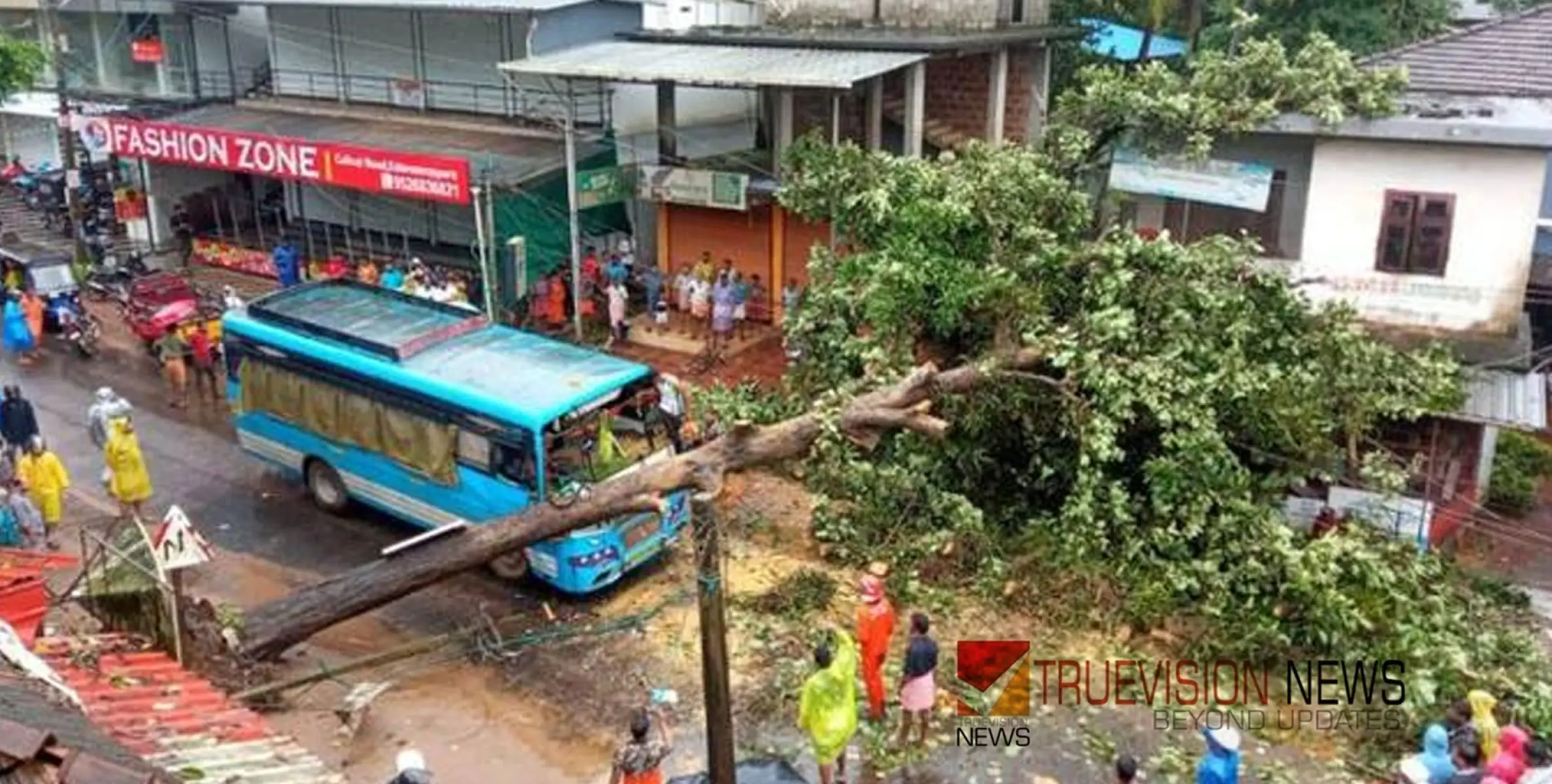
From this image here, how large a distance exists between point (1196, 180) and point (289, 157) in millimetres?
15520

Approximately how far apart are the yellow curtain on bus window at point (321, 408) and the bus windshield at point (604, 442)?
10.6 ft

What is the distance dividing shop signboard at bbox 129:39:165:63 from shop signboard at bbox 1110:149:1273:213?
21.4m

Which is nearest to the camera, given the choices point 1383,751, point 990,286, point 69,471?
point 1383,751

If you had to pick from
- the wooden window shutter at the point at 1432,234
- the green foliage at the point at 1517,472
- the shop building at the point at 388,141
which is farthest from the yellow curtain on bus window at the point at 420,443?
A: the green foliage at the point at 1517,472

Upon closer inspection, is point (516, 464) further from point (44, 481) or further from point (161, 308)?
point (161, 308)

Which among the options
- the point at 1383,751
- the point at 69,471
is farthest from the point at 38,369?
the point at 1383,751

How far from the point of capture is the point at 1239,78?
17.2 metres

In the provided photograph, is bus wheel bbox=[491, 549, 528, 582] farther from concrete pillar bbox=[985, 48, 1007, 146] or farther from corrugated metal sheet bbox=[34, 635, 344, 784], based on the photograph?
concrete pillar bbox=[985, 48, 1007, 146]

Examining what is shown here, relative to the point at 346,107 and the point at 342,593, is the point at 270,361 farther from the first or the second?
the point at 346,107

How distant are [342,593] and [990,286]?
753 centimetres

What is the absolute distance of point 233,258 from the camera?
87.8 ft

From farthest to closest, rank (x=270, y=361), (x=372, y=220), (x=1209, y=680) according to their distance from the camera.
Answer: (x=372, y=220) < (x=270, y=361) < (x=1209, y=680)

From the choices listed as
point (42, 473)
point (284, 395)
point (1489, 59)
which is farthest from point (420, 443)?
point (1489, 59)

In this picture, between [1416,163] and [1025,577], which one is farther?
[1416,163]
